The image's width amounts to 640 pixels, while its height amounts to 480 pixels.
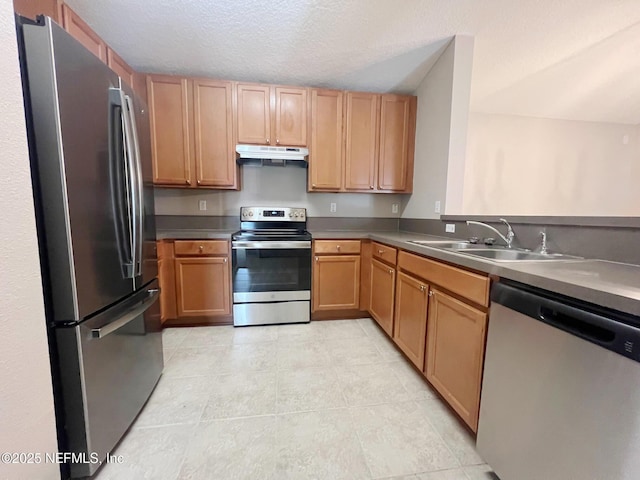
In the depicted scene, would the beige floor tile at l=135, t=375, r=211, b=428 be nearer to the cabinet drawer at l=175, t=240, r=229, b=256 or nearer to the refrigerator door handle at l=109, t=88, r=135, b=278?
the refrigerator door handle at l=109, t=88, r=135, b=278

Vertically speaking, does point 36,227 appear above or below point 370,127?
below

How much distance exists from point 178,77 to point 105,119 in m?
1.74

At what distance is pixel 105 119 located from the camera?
1.13 m

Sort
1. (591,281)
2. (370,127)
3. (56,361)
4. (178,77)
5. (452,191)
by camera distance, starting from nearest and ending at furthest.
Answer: (591,281), (56,361), (452,191), (178,77), (370,127)

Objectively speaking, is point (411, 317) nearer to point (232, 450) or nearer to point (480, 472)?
point (480, 472)

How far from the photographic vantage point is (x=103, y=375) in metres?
1.11

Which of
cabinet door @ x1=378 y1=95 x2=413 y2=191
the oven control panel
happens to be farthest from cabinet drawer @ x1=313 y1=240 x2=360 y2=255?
→ cabinet door @ x1=378 y1=95 x2=413 y2=191

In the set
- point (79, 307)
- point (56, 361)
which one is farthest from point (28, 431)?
point (79, 307)

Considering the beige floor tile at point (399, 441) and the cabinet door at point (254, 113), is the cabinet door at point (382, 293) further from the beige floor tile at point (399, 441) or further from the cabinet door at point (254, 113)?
the cabinet door at point (254, 113)

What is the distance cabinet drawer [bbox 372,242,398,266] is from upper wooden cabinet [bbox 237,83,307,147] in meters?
1.31

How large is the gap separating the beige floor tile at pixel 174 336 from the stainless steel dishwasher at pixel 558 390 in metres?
2.19

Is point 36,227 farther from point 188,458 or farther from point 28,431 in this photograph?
point 188,458

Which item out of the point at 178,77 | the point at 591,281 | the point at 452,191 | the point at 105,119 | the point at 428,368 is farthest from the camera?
the point at 178,77

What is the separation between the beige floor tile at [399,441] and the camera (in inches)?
45.8
